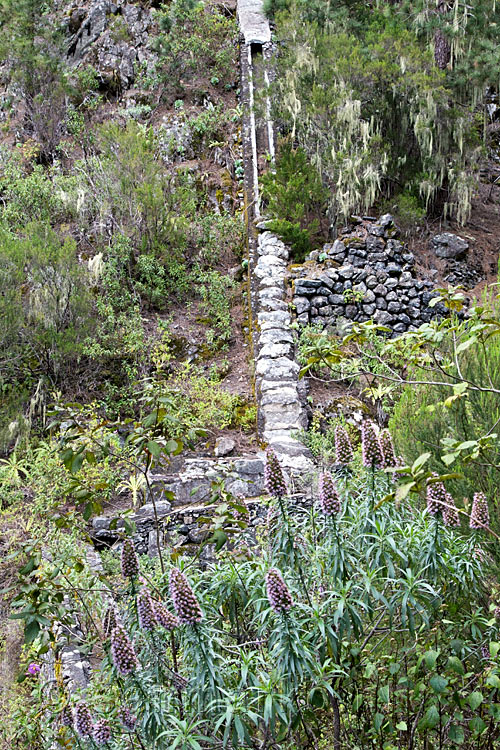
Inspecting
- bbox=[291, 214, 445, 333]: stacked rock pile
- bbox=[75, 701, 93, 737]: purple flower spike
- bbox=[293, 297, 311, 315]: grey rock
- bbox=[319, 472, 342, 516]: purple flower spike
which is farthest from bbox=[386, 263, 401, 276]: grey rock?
bbox=[75, 701, 93, 737]: purple flower spike

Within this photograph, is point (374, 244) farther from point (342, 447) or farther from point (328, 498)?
point (328, 498)

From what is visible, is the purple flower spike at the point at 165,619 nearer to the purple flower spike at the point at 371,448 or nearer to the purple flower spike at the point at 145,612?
the purple flower spike at the point at 145,612

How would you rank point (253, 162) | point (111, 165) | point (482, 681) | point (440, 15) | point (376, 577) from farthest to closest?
point (253, 162) → point (440, 15) → point (111, 165) → point (482, 681) → point (376, 577)

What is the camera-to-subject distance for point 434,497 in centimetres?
214

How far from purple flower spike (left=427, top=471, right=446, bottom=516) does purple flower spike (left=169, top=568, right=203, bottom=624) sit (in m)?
0.85

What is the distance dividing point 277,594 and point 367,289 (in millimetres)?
6863

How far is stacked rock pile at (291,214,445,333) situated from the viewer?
8.21m

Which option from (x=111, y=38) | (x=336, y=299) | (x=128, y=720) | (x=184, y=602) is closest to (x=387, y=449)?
(x=184, y=602)

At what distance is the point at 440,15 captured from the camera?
9492 millimetres

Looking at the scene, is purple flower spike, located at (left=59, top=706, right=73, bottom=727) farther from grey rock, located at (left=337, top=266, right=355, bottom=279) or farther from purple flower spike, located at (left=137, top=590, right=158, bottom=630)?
grey rock, located at (left=337, top=266, right=355, bottom=279)

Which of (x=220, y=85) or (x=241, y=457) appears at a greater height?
(x=220, y=85)

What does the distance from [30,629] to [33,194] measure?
336 inches

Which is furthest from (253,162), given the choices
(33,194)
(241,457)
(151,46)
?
A: (241,457)

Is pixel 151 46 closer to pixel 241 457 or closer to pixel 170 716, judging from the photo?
pixel 241 457
